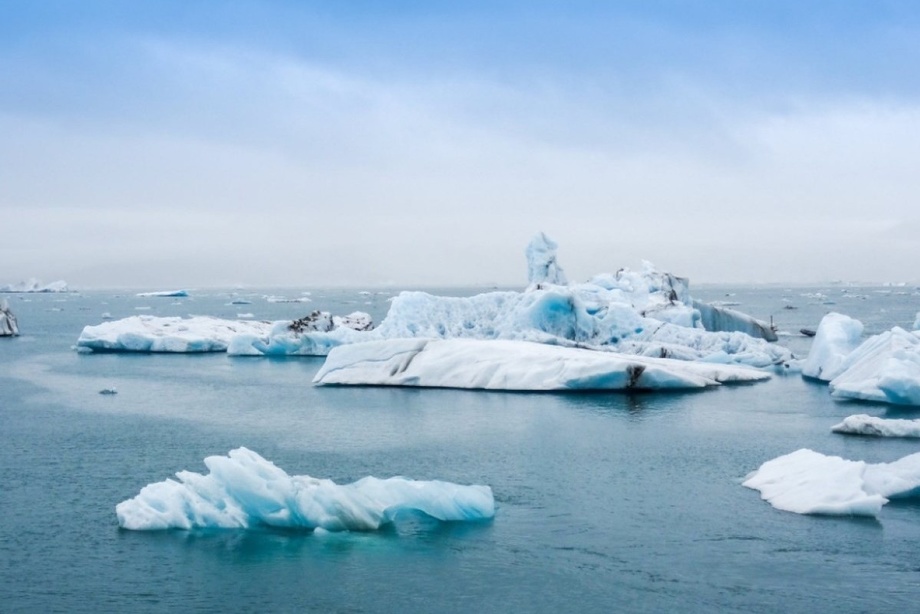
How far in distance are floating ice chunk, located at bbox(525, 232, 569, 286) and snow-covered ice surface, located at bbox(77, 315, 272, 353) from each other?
11.3 m

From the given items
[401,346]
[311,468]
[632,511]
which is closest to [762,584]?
[632,511]

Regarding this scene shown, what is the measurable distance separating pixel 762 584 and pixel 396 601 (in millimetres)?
3477

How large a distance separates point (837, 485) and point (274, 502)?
6740 millimetres

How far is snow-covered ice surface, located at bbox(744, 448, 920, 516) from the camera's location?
11.2 metres

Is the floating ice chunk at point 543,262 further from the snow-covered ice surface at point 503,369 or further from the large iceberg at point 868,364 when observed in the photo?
the large iceberg at point 868,364

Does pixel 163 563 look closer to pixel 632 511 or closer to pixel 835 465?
pixel 632 511

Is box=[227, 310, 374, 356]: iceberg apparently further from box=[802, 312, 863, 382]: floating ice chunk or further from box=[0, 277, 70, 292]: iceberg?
box=[0, 277, 70, 292]: iceberg

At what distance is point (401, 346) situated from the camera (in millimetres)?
24922

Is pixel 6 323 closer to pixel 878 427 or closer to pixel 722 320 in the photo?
pixel 722 320

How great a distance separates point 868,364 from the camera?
2205cm

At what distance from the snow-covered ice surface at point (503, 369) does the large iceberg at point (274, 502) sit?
1192cm

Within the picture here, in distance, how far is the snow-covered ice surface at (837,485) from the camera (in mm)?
11211

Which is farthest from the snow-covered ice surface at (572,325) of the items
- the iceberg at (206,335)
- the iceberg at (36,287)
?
the iceberg at (36,287)

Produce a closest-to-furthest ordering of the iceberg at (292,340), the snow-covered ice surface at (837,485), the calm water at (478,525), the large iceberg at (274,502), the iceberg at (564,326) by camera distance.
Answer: the calm water at (478,525), the large iceberg at (274,502), the snow-covered ice surface at (837,485), the iceberg at (564,326), the iceberg at (292,340)
